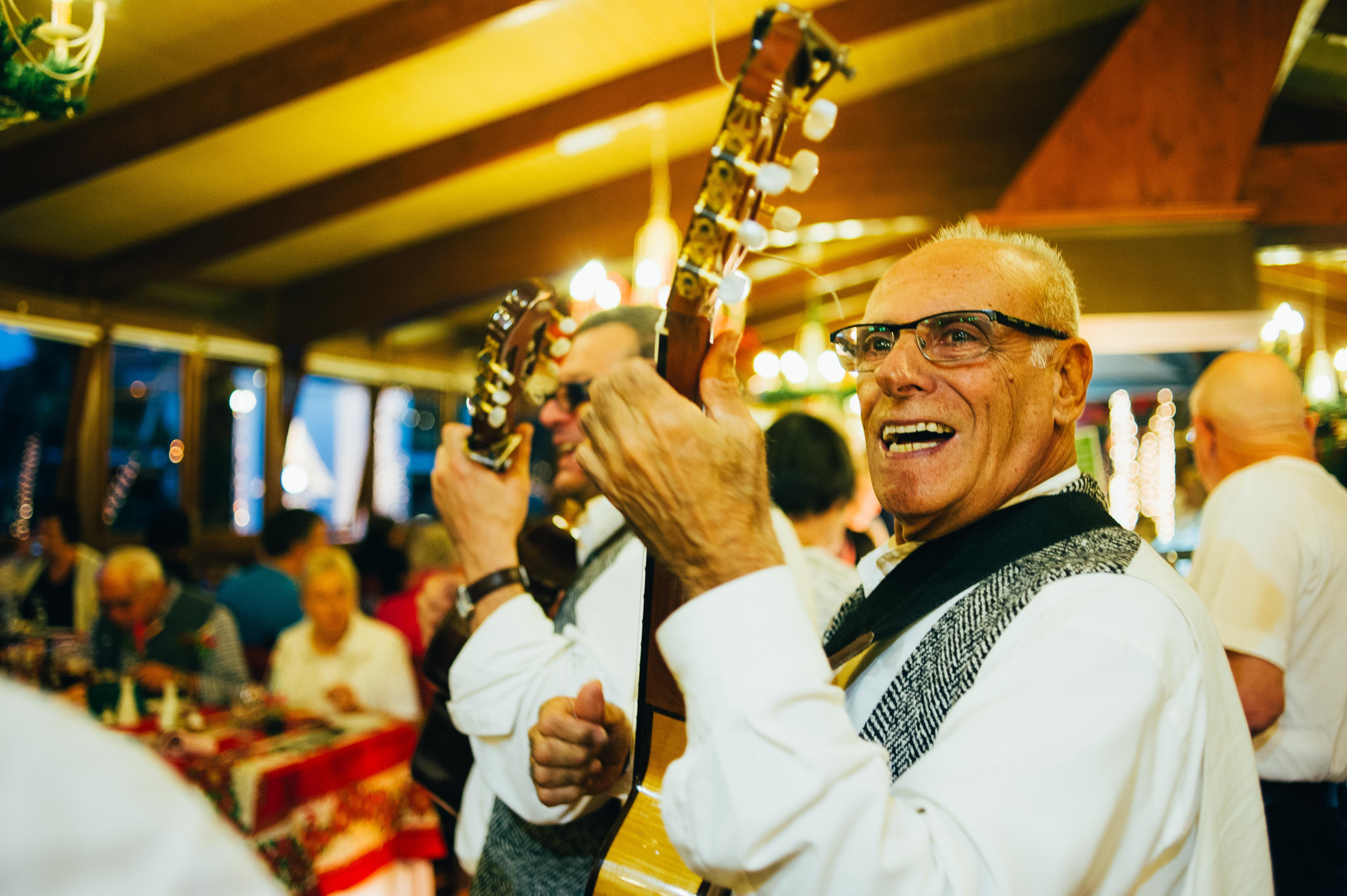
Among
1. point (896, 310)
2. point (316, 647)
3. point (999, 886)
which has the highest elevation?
point (896, 310)

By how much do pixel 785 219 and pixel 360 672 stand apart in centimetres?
344

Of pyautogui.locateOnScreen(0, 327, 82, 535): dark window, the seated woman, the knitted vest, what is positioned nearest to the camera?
the knitted vest

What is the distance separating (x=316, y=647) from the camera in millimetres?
3857

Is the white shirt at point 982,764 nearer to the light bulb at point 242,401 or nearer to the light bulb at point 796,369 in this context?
the light bulb at point 796,369

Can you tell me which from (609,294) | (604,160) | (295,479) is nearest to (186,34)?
(609,294)

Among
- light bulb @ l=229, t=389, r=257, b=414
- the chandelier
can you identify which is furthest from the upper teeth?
light bulb @ l=229, t=389, r=257, b=414

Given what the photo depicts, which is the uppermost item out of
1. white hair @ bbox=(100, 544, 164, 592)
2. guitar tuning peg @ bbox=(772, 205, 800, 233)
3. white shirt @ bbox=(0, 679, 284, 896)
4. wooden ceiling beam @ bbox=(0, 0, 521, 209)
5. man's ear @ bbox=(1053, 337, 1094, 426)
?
wooden ceiling beam @ bbox=(0, 0, 521, 209)

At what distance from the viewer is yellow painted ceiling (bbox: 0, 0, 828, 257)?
519cm

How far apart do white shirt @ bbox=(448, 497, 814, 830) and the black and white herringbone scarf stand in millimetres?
286

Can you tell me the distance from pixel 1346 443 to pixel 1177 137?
10.0 feet

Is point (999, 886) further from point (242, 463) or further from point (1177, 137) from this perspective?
point (242, 463)

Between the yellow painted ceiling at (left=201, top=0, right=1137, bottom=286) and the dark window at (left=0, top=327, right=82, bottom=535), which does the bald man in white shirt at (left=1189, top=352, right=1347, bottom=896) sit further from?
the dark window at (left=0, top=327, right=82, bottom=535)

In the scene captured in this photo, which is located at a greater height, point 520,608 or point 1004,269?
point 1004,269

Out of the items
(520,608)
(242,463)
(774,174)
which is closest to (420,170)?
(242,463)
